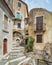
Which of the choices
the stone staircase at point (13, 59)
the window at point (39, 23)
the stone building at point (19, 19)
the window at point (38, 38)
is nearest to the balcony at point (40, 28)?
the window at point (39, 23)

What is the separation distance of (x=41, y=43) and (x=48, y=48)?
1.65 meters

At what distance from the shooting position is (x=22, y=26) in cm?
3181

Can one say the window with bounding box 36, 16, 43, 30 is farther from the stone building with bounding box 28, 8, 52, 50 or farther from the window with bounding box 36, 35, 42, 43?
the window with bounding box 36, 35, 42, 43

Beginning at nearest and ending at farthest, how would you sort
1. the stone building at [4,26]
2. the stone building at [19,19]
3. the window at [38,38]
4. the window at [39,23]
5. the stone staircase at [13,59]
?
the stone staircase at [13,59] → the stone building at [4,26] → the window at [39,23] → the window at [38,38] → the stone building at [19,19]

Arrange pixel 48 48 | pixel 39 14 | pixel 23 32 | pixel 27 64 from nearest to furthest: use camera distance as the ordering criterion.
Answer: pixel 27 64
pixel 48 48
pixel 39 14
pixel 23 32

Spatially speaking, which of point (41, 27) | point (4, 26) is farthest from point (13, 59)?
point (41, 27)

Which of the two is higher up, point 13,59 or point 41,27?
point 41,27

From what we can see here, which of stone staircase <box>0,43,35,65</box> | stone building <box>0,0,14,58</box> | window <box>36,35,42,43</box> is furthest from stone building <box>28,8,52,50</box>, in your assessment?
stone building <box>0,0,14,58</box>

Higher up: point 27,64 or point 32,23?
point 32,23

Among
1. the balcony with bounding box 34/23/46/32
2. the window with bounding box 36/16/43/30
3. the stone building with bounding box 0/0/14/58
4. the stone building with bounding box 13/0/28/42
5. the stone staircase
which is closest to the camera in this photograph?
the stone staircase

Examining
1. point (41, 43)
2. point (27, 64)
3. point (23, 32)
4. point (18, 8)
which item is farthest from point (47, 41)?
point (18, 8)

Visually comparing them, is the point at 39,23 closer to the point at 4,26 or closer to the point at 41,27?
the point at 41,27

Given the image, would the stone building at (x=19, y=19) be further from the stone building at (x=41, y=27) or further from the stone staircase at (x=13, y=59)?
the stone staircase at (x=13, y=59)

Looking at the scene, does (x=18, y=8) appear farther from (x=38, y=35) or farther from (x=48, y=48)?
(x=48, y=48)
